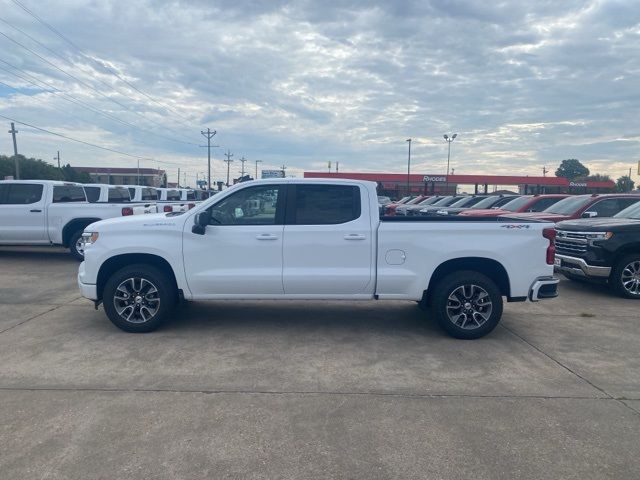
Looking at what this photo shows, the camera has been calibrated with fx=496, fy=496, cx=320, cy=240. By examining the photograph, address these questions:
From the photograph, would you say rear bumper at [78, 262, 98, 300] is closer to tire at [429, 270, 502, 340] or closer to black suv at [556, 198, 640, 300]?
tire at [429, 270, 502, 340]

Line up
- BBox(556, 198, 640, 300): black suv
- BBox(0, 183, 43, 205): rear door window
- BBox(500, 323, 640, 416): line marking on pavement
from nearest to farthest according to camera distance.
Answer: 1. BBox(500, 323, 640, 416): line marking on pavement
2. BBox(556, 198, 640, 300): black suv
3. BBox(0, 183, 43, 205): rear door window

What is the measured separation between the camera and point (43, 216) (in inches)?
471

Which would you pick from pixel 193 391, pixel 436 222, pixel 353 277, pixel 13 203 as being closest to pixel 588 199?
pixel 436 222

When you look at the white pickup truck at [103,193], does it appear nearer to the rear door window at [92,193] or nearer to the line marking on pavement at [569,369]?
the rear door window at [92,193]

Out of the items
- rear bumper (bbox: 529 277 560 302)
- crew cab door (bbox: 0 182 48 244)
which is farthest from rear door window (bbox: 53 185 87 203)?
rear bumper (bbox: 529 277 560 302)

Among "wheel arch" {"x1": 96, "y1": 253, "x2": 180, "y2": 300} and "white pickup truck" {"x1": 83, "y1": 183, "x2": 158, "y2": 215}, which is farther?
"white pickup truck" {"x1": 83, "y1": 183, "x2": 158, "y2": 215}

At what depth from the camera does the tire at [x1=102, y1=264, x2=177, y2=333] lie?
6055mm

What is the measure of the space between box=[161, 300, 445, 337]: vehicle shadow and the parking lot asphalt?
51mm

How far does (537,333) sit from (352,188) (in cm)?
304

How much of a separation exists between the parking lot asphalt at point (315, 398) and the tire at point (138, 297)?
173 millimetres

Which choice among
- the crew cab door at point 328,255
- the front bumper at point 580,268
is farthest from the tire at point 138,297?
the front bumper at point 580,268

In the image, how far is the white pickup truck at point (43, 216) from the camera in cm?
1195

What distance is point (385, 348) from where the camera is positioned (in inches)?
225

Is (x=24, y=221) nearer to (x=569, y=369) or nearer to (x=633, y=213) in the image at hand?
(x=569, y=369)
